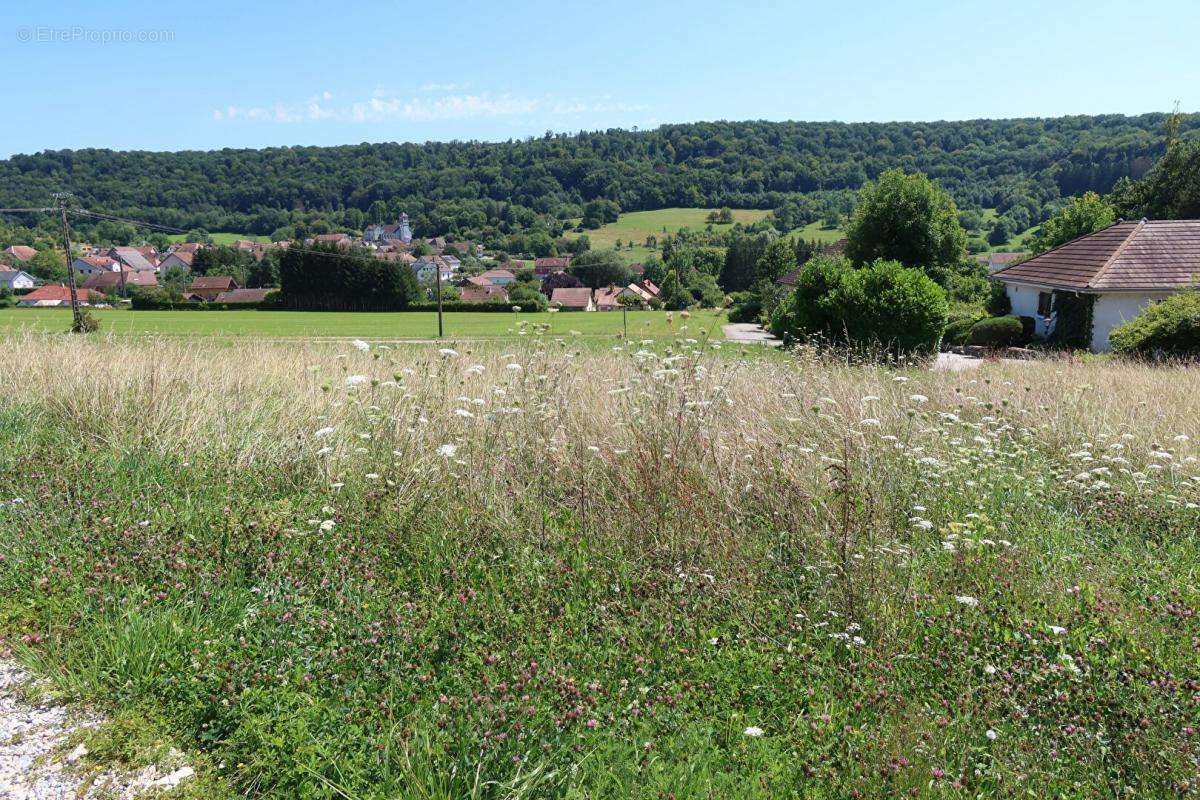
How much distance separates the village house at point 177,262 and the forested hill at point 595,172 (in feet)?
15.5

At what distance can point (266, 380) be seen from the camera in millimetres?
7805

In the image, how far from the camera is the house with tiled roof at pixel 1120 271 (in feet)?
86.6

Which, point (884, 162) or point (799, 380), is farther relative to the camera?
point (884, 162)

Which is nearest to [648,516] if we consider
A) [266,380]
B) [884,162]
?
[266,380]

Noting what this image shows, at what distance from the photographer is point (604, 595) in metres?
3.87

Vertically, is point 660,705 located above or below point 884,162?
below

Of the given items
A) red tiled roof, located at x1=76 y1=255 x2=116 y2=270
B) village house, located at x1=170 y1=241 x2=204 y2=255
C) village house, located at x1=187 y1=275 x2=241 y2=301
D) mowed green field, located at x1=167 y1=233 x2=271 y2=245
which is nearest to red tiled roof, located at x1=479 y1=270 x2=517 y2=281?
village house, located at x1=187 y1=275 x2=241 y2=301

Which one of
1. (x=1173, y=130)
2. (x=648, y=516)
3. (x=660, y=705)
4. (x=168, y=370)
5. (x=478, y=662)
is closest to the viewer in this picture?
(x=660, y=705)

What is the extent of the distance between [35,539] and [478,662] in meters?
2.80

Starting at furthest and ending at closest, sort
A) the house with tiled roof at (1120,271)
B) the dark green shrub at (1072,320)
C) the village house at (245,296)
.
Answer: the village house at (245,296) < the dark green shrub at (1072,320) < the house with tiled roof at (1120,271)

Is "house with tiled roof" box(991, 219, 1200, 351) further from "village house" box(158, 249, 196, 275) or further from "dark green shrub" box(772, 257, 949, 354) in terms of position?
"village house" box(158, 249, 196, 275)

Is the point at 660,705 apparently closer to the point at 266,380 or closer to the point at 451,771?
the point at 451,771

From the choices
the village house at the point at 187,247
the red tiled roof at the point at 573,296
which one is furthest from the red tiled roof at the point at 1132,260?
the village house at the point at 187,247

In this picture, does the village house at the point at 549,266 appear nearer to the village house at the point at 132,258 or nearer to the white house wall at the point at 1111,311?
the village house at the point at 132,258
